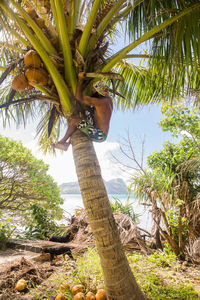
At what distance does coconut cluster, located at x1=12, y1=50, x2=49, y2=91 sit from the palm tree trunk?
1.04 m

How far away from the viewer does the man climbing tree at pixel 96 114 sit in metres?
2.24

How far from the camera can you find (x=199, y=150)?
555cm

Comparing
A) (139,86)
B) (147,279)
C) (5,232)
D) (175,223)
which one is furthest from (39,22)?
(5,232)

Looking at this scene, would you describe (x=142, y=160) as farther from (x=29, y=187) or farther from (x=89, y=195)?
(x=29, y=187)

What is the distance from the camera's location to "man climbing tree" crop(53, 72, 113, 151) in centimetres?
224

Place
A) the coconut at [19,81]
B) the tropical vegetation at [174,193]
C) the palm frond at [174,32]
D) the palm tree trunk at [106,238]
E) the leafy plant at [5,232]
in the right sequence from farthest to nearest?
the leafy plant at [5,232]
the tropical vegetation at [174,193]
the palm frond at [174,32]
the coconut at [19,81]
the palm tree trunk at [106,238]

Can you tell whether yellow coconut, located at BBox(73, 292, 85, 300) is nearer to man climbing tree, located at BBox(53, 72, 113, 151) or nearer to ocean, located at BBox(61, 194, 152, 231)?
man climbing tree, located at BBox(53, 72, 113, 151)

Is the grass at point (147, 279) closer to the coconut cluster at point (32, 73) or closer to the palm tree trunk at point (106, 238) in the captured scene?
the palm tree trunk at point (106, 238)

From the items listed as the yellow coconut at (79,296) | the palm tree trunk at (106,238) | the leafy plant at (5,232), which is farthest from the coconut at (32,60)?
the leafy plant at (5,232)

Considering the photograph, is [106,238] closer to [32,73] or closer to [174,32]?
[32,73]

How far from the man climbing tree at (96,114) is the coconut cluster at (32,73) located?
1.34 feet

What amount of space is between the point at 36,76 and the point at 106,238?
1793 mm

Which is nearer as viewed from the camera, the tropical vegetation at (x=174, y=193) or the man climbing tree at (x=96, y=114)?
the man climbing tree at (x=96, y=114)

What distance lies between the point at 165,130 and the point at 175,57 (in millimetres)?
5298
